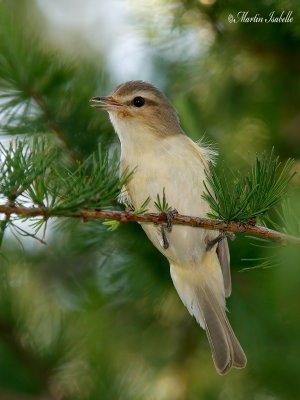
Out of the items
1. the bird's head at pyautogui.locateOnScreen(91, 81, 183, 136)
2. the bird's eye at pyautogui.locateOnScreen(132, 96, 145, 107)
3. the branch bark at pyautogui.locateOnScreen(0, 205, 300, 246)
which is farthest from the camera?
the bird's eye at pyautogui.locateOnScreen(132, 96, 145, 107)

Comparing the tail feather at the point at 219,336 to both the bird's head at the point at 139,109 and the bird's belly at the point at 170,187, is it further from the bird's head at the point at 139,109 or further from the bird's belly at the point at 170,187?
the bird's head at the point at 139,109

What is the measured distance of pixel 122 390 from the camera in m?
3.17

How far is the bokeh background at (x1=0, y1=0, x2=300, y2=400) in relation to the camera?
316 cm

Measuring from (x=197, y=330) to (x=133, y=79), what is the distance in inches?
71.9

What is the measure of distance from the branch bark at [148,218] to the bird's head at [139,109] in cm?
132

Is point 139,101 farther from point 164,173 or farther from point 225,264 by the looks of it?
point 225,264

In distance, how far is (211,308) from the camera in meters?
3.71

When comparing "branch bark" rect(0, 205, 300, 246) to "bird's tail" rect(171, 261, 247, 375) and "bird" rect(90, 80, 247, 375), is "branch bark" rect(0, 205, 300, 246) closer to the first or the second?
"bird" rect(90, 80, 247, 375)

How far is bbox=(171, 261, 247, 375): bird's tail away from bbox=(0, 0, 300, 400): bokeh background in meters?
0.10

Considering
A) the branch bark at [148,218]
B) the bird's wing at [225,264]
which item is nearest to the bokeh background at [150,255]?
the bird's wing at [225,264]

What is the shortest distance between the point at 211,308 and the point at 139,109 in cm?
145

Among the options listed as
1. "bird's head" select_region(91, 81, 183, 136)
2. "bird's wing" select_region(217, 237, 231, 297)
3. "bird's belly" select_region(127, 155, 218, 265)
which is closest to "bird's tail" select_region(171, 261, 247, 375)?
"bird's wing" select_region(217, 237, 231, 297)

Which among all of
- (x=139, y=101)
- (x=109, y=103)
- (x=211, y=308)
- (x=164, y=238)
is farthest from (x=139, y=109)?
(x=211, y=308)

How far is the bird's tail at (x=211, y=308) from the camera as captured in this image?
335cm
